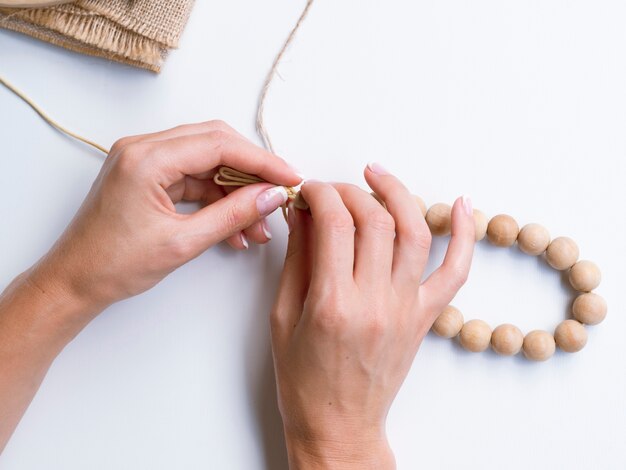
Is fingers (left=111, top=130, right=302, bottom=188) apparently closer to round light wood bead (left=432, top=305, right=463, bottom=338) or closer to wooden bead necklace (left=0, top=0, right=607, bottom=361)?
wooden bead necklace (left=0, top=0, right=607, bottom=361)

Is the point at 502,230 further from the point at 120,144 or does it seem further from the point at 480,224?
the point at 120,144

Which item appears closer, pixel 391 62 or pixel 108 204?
pixel 108 204

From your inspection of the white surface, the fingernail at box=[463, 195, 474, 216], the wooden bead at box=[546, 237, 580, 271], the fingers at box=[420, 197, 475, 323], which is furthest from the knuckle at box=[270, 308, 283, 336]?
the wooden bead at box=[546, 237, 580, 271]

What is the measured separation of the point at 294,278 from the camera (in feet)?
3.20

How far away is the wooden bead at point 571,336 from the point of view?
3.41 ft

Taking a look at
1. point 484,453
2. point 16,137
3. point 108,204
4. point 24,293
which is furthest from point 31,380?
point 484,453

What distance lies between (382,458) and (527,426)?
10.6 inches

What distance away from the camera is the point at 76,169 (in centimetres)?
111

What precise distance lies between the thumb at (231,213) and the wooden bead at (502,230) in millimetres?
339

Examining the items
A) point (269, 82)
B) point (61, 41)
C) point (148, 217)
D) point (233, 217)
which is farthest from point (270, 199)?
point (61, 41)

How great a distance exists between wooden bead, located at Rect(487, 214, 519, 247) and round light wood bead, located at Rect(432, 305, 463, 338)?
0.13 meters

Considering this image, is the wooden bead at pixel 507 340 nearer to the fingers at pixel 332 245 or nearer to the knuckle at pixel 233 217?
the fingers at pixel 332 245

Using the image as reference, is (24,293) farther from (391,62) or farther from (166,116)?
(391,62)

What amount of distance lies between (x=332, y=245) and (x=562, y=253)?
1.30 ft
